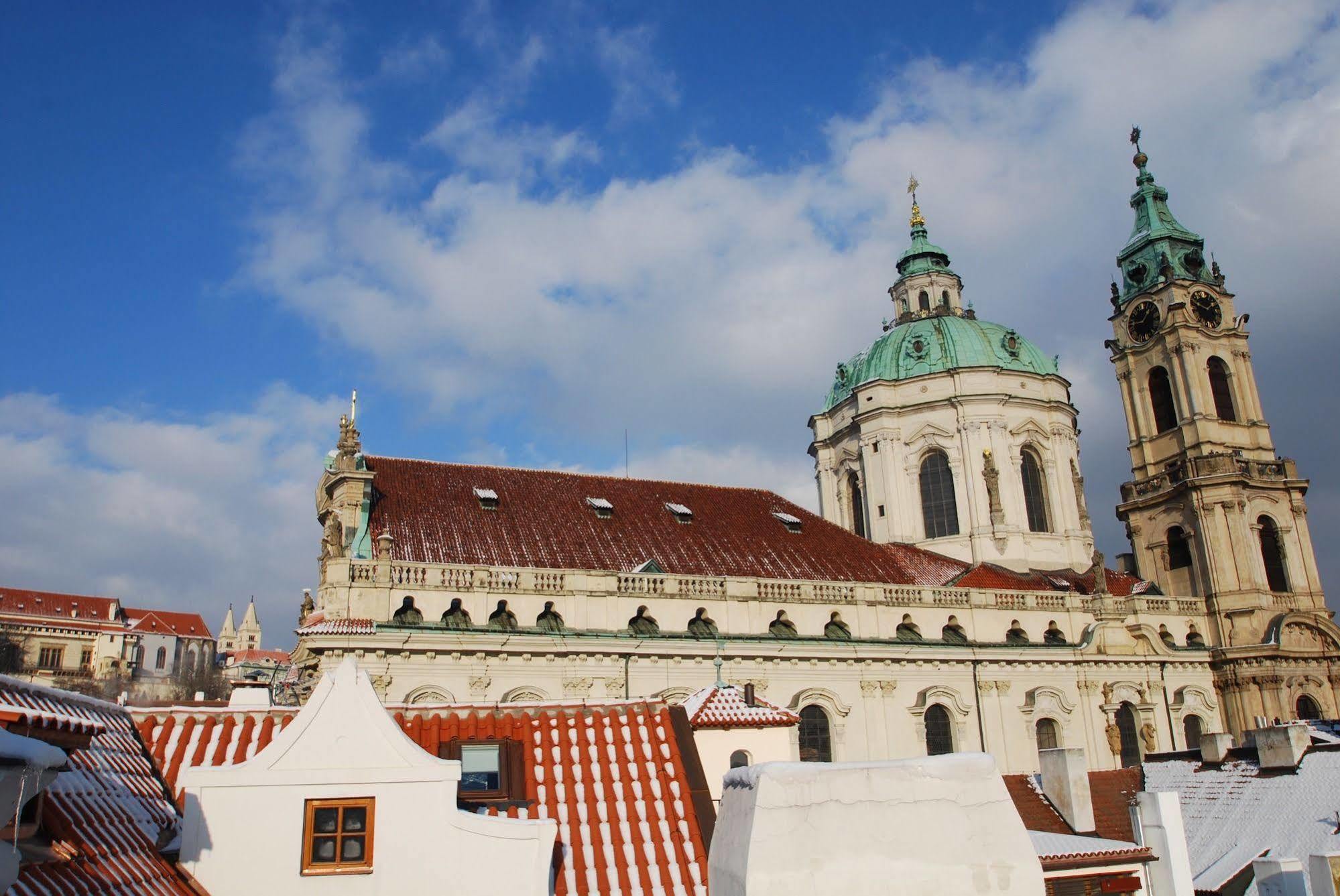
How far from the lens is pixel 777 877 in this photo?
5.34 metres

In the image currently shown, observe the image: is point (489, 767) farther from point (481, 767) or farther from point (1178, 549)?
point (1178, 549)

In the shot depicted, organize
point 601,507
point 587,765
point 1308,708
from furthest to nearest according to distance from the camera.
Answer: point 1308,708 → point 601,507 → point 587,765

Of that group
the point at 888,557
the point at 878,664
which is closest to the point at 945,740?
the point at 878,664

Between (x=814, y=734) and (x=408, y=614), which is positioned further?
(x=814, y=734)

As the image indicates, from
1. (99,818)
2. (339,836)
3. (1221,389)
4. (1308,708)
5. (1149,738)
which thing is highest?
(1221,389)

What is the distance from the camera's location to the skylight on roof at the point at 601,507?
40.3 m

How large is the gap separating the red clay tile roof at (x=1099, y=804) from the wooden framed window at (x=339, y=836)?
15.8 meters

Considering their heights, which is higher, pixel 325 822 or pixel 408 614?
pixel 408 614

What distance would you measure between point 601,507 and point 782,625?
8.56 metres

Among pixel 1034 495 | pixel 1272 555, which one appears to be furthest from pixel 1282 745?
pixel 1272 555

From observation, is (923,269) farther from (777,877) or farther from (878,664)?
(777,877)

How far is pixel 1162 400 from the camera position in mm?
55688

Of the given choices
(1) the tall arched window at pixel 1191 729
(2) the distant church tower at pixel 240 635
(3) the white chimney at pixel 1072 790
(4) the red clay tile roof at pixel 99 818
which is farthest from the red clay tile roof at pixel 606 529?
(2) the distant church tower at pixel 240 635

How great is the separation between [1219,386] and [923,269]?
54.4ft
